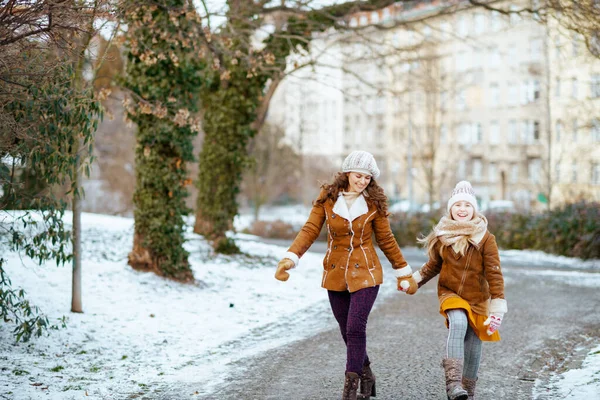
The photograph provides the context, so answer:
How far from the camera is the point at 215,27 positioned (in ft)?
45.2

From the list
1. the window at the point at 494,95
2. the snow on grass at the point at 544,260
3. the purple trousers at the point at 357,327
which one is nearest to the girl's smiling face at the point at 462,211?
the purple trousers at the point at 357,327

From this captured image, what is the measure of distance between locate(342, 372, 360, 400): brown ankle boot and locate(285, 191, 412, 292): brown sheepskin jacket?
63 cm

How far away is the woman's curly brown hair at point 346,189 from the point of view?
224 inches

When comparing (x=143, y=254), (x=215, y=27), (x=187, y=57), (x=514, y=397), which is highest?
(x=215, y=27)

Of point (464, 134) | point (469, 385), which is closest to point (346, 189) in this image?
point (469, 385)

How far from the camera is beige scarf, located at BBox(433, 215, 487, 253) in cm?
543

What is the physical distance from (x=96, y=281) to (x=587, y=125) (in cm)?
1359

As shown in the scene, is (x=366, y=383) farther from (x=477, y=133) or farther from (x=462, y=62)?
(x=462, y=62)

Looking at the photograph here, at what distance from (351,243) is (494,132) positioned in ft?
199

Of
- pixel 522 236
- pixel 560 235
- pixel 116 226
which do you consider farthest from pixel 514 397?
pixel 522 236

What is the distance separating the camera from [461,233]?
5.45 m

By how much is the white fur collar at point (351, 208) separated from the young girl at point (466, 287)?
0.57 m

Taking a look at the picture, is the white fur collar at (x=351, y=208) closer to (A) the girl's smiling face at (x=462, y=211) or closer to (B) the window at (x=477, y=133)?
(A) the girl's smiling face at (x=462, y=211)

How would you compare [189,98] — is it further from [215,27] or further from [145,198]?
[215,27]
